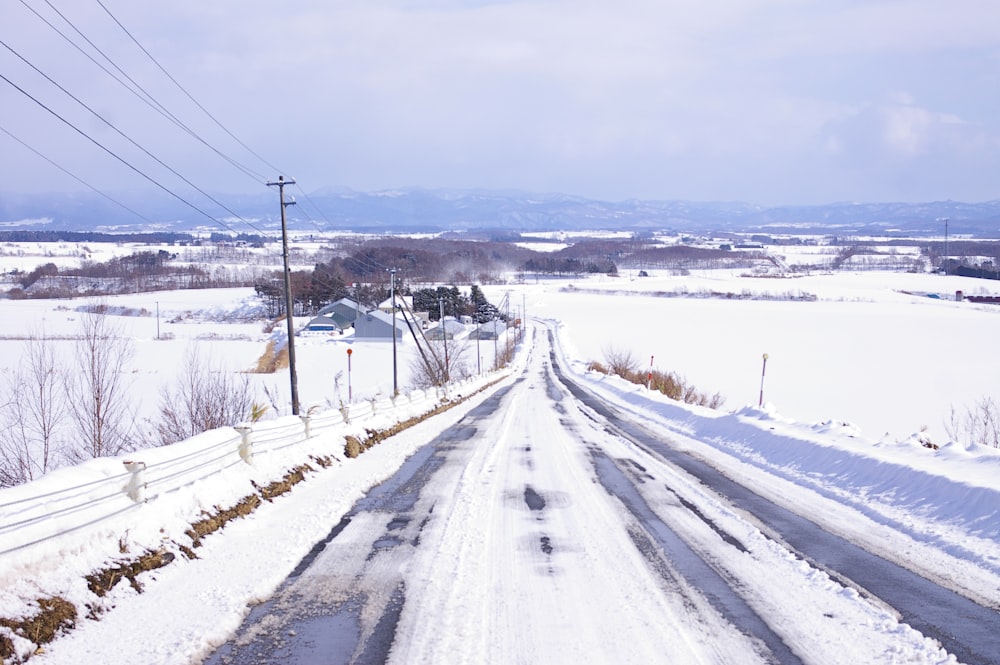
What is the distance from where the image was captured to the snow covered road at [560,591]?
534 cm

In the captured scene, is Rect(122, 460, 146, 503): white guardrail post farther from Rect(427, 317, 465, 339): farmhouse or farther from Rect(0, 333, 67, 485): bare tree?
Rect(427, 317, 465, 339): farmhouse

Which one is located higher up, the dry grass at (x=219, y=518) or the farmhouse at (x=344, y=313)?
the dry grass at (x=219, y=518)

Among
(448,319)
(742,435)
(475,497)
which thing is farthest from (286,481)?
(448,319)

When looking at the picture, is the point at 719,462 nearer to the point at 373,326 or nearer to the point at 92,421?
the point at 92,421

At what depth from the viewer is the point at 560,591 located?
6.55 metres

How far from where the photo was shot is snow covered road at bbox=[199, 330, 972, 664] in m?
5.34

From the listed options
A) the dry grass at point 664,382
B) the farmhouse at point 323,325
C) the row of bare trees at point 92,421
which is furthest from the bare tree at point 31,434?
the farmhouse at point 323,325

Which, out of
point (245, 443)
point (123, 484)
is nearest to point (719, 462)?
point (245, 443)

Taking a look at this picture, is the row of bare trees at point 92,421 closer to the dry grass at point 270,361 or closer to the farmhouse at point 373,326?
the dry grass at point 270,361

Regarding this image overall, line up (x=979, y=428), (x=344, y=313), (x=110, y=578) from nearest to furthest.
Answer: (x=110, y=578) → (x=979, y=428) → (x=344, y=313)

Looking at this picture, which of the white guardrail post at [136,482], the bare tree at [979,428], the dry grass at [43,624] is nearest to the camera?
the dry grass at [43,624]

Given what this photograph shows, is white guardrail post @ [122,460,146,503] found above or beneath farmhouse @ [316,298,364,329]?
above

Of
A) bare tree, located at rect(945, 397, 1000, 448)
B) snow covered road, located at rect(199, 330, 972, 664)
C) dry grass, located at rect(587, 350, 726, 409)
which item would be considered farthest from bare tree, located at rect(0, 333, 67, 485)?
dry grass, located at rect(587, 350, 726, 409)

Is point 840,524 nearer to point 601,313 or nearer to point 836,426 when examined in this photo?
point 836,426
